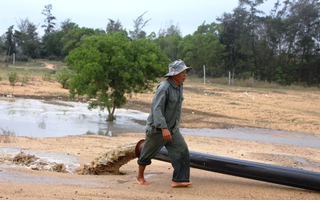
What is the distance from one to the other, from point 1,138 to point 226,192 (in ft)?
23.7

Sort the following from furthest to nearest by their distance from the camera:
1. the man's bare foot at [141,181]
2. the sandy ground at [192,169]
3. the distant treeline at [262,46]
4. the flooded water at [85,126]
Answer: the distant treeline at [262,46] → the flooded water at [85,126] → the man's bare foot at [141,181] → the sandy ground at [192,169]

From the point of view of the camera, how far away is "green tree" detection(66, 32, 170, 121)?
15391mm

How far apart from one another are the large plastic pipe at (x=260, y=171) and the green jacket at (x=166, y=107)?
0.88 metres

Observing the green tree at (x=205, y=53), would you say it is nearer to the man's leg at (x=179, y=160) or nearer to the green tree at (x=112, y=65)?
the green tree at (x=112, y=65)

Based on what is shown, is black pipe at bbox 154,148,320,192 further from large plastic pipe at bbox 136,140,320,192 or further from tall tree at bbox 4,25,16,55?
tall tree at bbox 4,25,16,55

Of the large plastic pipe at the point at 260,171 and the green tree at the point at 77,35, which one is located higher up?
the green tree at the point at 77,35

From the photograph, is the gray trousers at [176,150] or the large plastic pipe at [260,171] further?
the gray trousers at [176,150]

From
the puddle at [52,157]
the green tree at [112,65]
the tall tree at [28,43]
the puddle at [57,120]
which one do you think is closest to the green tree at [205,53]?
the tall tree at [28,43]

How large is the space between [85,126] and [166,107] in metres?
10.6

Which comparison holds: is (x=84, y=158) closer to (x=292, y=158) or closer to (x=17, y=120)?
(x=292, y=158)

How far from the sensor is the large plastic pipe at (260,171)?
5.53 meters

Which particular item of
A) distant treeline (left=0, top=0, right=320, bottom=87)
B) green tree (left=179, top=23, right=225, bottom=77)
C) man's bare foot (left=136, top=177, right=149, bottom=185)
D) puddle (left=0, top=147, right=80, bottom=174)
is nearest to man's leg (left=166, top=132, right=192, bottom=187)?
man's bare foot (left=136, top=177, right=149, bottom=185)

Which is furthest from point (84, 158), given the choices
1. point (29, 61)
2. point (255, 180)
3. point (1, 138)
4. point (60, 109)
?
point (29, 61)

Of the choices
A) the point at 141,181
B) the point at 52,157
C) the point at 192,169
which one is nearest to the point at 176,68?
the point at 141,181
